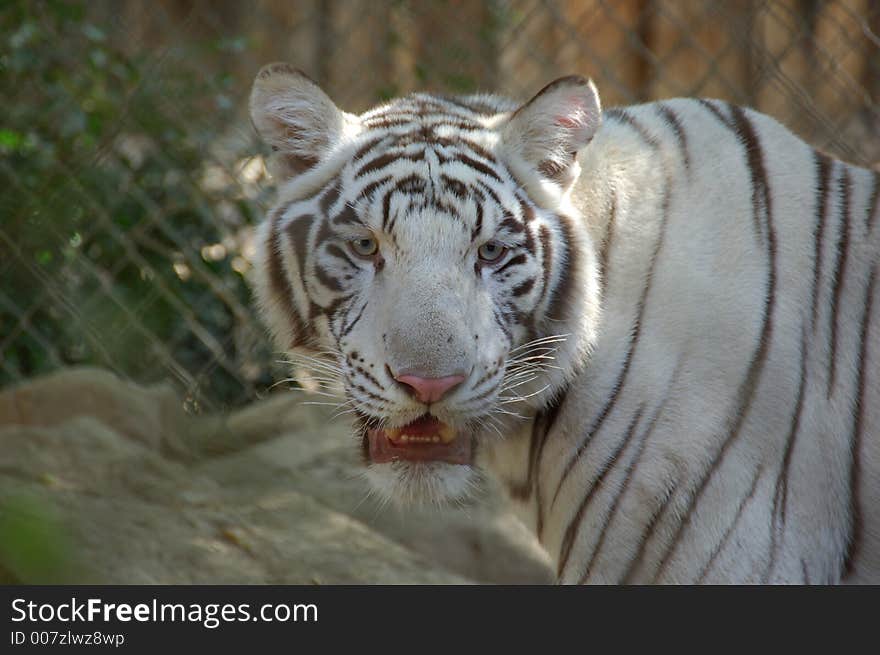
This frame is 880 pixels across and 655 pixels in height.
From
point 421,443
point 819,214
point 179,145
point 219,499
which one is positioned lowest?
point 219,499

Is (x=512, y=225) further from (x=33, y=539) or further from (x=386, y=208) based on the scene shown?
(x=33, y=539)

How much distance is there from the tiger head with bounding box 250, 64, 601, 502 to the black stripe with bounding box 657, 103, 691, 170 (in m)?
0.20

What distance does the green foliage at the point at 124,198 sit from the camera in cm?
317

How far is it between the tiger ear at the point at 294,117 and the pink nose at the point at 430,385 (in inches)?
18.8

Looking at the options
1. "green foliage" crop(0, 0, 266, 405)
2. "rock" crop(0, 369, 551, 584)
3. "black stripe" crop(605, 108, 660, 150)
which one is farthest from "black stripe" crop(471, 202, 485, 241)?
"green foliage" crop(0, 0, 266, 405)

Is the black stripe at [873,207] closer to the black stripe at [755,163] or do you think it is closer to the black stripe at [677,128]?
the black stripe at [755,163]

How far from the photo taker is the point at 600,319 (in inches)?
69.5

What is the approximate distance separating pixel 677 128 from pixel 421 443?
2.25 feet

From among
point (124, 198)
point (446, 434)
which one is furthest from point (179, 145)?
point (446, 434)

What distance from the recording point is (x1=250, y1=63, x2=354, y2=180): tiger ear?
5.95ft

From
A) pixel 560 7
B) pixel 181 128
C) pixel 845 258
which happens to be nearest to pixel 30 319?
pixel 181 128

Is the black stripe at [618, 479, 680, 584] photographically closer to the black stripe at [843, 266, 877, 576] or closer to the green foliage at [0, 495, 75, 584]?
the black stripe at [843, 266, 877, 576]
